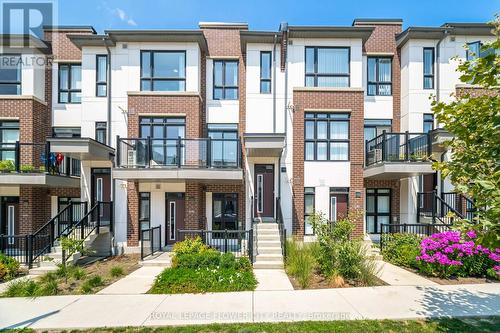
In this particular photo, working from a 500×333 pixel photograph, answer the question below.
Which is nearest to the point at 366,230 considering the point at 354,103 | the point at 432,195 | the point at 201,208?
the point at 432,195

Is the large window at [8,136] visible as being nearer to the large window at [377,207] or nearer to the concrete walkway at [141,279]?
the concrete walkway at [141,279]

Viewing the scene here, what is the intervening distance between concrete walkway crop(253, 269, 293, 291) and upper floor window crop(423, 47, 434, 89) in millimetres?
11090

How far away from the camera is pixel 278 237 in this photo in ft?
35.4

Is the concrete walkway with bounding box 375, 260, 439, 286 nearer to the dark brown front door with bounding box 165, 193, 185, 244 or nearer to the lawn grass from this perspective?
the lawn grass

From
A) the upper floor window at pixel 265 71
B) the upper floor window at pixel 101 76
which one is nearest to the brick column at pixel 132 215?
the upper floor window at pixel 101 76

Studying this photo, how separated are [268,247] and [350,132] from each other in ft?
20.6

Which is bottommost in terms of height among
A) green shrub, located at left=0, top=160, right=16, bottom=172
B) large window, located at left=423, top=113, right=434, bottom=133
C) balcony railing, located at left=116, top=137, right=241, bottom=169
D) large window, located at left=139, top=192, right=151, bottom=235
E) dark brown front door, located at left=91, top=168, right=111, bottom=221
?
large window, located at left=139, top=192, right=151, bottom=235

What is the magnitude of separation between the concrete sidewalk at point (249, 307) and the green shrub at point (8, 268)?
246cm

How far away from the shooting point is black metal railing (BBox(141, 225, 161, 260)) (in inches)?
422

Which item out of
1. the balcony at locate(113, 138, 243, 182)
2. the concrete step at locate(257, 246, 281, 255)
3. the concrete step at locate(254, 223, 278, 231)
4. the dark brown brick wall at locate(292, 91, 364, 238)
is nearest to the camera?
the concrete step at locate(257, 246, 281, 255)

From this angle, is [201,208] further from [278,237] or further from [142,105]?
[142,105]

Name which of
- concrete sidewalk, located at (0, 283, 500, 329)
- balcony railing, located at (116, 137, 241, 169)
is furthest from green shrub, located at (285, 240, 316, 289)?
balcony railing, located at (116, 137, 241, 169)

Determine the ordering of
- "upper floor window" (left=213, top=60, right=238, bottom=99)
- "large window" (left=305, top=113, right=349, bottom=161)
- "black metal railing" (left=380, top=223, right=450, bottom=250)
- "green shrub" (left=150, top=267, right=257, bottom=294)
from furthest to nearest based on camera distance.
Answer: "upper floor window" (left=213, top=60, right=238, bottom=99) < "large window" (left=305, top=113, right=349, bottom=161) < "black metal railing" (left=380, top=223, right=450, bottom=250) < "green shrub" (left=150, top=267, right=257, bottom=294)

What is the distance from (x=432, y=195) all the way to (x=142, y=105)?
13.1 m
